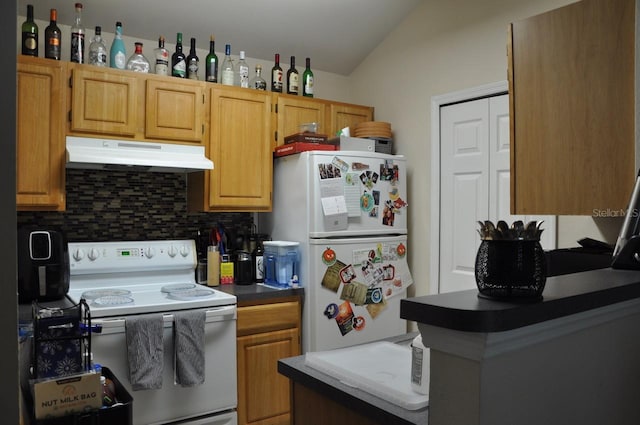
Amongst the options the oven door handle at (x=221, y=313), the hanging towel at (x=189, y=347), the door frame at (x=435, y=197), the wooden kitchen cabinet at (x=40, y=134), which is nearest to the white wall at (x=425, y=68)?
the door frame at (x=435, y=197)

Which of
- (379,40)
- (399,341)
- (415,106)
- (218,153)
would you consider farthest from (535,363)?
(379,40)

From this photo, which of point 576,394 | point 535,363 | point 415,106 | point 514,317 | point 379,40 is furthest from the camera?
point 379,40

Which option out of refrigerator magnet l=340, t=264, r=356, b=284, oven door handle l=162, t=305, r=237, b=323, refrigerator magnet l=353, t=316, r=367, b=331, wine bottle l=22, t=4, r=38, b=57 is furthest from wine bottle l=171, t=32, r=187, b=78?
refrigerator magnet l=353, t=316, r=367, b=331

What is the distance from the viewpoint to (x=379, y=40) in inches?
147

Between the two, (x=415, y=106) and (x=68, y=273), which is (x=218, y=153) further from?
(x=415, y=106)

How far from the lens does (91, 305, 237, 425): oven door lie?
2273mm

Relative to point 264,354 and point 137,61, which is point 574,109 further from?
point 137,61

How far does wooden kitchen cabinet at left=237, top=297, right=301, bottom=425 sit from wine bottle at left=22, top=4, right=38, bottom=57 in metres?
1.75

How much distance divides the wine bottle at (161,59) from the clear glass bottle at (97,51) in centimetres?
29

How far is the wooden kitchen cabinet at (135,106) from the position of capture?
2.62m

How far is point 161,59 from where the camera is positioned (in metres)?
2.93

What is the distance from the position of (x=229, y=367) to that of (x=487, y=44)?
2398 millimetres

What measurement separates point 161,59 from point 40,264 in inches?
53.2

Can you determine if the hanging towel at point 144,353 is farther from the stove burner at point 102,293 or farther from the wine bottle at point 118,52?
the wine bottle at point 118,52
